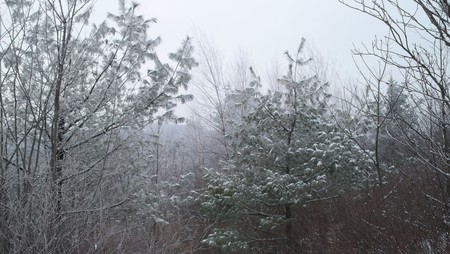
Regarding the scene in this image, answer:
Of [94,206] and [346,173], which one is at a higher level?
[346,173]

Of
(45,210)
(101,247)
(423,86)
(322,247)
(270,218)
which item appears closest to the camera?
(423,86)

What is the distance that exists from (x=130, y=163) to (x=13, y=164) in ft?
7.46

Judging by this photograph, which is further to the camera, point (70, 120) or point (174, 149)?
point (174, 149)

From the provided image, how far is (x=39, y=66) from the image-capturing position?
19.3 ft

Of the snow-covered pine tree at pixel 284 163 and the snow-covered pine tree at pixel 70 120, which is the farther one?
the snow-covered pine tree at pixel 284 163

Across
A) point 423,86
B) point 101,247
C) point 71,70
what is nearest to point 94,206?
point 101,247

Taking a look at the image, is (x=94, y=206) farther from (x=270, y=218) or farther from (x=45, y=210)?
(x=270, y=218)

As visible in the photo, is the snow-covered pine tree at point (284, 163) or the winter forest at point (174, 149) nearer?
the winter forest at point (174, 149)

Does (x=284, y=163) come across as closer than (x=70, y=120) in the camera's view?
No

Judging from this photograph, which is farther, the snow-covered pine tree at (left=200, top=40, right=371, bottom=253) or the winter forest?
the snow-covered pine tree at (left=200, top=40, right=371, bottom=253)

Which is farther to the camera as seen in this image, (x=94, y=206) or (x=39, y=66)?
(x=39, y=66)

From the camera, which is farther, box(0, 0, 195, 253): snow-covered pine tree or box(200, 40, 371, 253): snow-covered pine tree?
box(200, 40, 371, 253): snow-covered pine tree

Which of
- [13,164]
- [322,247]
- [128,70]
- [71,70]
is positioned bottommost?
[322,247]

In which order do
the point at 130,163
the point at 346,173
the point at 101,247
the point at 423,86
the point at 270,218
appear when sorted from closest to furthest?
the point at 423,86, the point at 101,247, the point at 130,163, the point at 346,173, the point at 270,218
